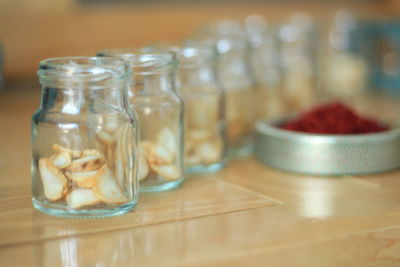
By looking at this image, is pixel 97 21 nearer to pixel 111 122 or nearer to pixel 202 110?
→ pixel 202 110

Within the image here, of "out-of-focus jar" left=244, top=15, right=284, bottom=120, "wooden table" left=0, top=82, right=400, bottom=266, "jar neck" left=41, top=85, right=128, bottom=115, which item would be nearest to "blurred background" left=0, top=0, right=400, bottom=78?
"out-of-focus jar" left=244, top=15, right=284, bottom=120

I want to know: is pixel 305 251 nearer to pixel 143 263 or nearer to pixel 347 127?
pixel 143 263

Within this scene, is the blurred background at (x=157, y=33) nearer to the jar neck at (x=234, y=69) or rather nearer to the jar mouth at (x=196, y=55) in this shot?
the jar neck at (x=234, y=69)

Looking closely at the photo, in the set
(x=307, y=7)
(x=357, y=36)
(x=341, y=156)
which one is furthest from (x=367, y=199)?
(x=307, y=7)

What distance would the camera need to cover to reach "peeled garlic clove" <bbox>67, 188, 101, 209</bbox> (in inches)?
25.1

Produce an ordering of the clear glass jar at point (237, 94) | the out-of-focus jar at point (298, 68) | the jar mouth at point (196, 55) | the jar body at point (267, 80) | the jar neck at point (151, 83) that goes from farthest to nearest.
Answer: the out-of-focus jar at point (298, 68)
the jar body at point (267, 80)
the clear glass jar at point (237, 94)
the jar mouth at point (196, 55)
the jar neck at point (151, 83)

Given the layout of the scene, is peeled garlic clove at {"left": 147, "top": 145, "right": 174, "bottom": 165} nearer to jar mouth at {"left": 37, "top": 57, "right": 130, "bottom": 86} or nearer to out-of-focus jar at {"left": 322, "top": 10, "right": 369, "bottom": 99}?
jar mouth at {"left": 37, "top": 57, "right": 130, "bottom": 86}

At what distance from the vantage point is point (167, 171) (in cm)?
75

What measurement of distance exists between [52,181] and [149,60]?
0.61 feet

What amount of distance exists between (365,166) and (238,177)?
0.54ft

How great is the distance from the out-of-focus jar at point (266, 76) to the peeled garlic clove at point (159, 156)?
35 cm

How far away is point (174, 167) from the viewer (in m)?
0.76

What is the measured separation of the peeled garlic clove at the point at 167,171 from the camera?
0.75 meters

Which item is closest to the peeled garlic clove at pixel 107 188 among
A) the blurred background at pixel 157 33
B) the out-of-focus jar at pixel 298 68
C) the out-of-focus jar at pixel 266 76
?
the out-of-focus jar at pixel 266 76
